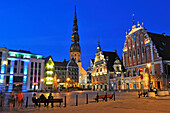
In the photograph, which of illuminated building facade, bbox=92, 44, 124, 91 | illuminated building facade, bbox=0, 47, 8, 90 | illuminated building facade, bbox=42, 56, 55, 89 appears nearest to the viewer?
illuminated building facade, bbox=92, 44, 124, 91

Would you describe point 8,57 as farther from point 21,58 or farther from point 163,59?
point 163,59

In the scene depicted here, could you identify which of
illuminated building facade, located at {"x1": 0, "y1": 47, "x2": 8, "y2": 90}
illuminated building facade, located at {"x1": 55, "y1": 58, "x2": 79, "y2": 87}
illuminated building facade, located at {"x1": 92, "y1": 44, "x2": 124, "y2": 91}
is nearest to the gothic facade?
illuminated building facade, located at {"x1": 92, "y1": 44, "x2": 124, "y2": 91}

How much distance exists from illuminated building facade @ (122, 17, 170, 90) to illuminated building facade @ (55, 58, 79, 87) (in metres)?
41.7

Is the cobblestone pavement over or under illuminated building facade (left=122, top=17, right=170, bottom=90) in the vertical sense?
under

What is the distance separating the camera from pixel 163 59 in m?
44.7

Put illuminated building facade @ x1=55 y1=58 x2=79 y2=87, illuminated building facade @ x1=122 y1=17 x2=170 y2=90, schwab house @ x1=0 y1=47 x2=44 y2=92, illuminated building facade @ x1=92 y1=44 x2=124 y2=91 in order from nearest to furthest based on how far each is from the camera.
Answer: illuminated building facade @ x1=122 y1=17 x2=170 y2=90 < illuminated building facade @ x1=92 y1=44 x2=124 y2=91 < schwab house @ x1=0 y1=47 x2=44 y2=92 < illuminated building facade @ x1=55 y1=58 x2=79 y2=87

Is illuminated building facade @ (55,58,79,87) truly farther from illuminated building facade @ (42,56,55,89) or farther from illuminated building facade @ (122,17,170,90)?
illuminated building facade @ (122,17,170,90)

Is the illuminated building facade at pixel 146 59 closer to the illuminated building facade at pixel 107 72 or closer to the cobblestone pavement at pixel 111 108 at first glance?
the illuminated building facade at pixel 107 72

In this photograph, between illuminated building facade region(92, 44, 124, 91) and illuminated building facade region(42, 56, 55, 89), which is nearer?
illuminated building facade region(92, 44, 124, 91)

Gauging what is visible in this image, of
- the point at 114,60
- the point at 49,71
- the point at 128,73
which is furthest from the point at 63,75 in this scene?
the point at 128,73

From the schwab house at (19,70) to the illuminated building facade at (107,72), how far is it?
26092mm

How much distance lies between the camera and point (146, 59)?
49.4 m

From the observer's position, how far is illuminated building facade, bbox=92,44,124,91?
61.4 m

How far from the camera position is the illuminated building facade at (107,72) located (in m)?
61.4
